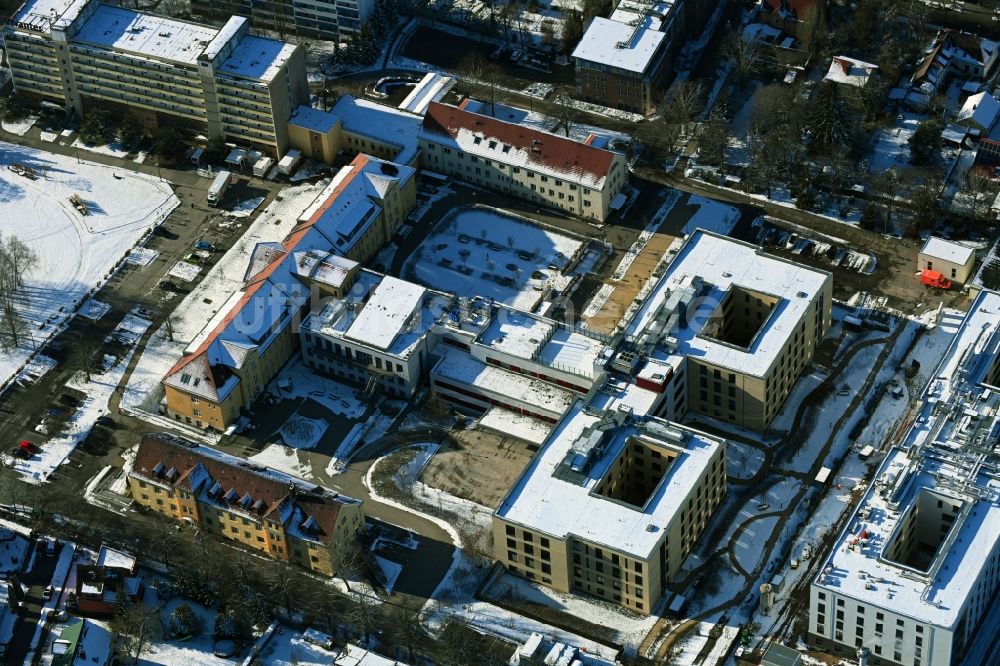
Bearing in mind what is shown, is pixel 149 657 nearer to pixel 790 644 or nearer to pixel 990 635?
pixel 790 644

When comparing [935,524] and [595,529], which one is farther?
[935,524]

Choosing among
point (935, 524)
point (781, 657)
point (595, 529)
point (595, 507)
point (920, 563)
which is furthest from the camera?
point (920, 563)

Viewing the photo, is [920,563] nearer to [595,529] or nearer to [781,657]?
[781,657]

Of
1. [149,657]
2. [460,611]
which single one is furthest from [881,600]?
[149,657]

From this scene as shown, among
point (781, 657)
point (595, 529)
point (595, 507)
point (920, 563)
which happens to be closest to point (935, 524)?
point (920, 563)

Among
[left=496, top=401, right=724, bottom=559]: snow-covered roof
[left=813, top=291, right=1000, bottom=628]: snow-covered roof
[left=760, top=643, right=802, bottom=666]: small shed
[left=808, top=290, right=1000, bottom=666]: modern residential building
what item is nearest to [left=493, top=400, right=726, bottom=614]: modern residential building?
[left=496, top=401, right=724, bottom=559]: snow-covered roof

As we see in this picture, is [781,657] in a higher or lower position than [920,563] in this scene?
lower
